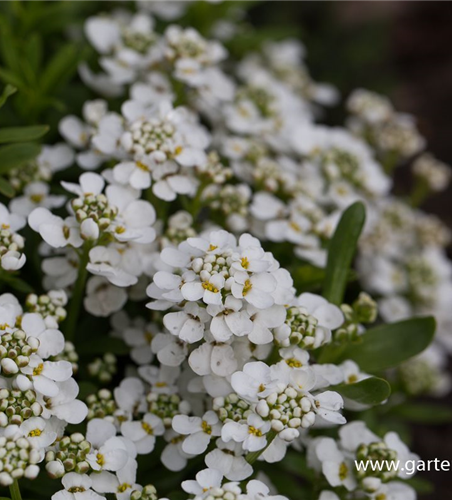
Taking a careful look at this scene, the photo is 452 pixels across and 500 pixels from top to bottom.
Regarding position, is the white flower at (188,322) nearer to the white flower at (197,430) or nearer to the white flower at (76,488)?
the white flower at (197,430)

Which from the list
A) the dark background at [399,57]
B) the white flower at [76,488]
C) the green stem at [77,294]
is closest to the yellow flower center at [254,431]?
the white flower at [76,488]

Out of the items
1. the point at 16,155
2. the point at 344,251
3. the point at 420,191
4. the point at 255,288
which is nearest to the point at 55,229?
the point at 16,155

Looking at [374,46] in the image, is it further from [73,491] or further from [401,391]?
[73,491]

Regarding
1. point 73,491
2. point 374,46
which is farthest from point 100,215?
point 374,46

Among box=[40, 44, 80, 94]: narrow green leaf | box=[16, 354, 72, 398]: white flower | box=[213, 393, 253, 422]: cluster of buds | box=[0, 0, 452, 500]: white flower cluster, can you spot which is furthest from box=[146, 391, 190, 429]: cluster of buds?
box=[40, 44, 80, 94]: narrow green leaf

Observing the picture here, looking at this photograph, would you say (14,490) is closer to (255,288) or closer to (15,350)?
(15,350)
